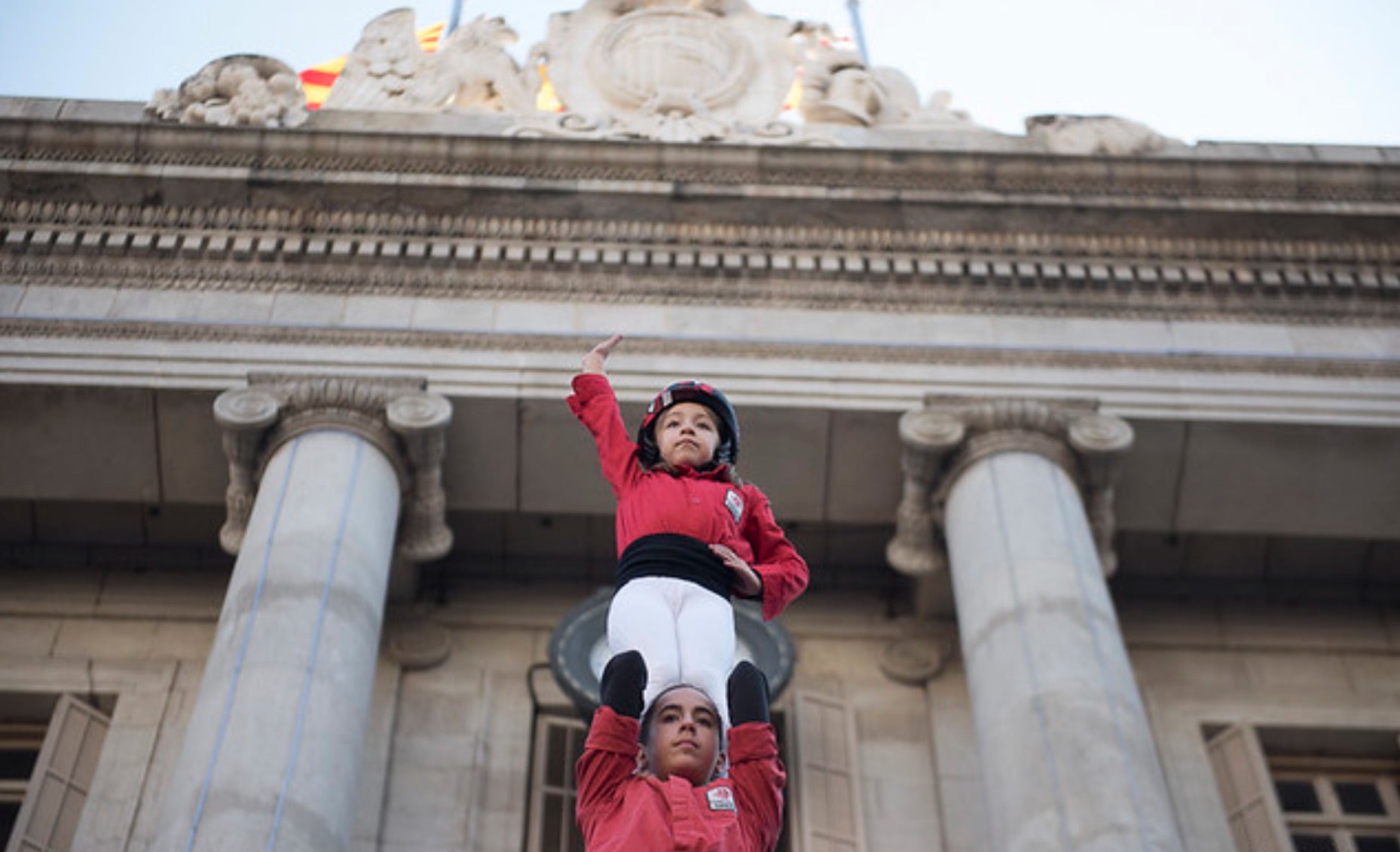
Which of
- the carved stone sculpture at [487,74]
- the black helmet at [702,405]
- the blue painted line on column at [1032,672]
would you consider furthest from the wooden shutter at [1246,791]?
the carved stone sculpture at [487,74]

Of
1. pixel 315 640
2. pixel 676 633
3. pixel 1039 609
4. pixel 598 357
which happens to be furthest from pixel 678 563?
pixel 1039 609

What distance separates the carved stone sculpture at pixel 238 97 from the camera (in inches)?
576

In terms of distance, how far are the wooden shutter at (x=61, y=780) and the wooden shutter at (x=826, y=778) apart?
500 centimetres

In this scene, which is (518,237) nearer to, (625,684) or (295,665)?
(295,665)

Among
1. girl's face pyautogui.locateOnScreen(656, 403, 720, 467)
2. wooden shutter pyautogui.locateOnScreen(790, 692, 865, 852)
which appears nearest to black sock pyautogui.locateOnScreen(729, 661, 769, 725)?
girl's face pyautogui.locateOnScreen(656, 403, 720, 467)

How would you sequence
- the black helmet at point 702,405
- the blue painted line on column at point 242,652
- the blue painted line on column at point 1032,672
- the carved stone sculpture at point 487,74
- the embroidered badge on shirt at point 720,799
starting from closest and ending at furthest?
the embroidered badge on shirt at point 720,799
the black helmet at point 702,405
the blue painted line on column at point 242,652
the blue painted line on column at point 1032,672
the carved stone sculpture at point 487,74

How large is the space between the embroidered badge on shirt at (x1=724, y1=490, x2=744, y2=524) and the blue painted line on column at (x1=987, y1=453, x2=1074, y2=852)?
4105mm

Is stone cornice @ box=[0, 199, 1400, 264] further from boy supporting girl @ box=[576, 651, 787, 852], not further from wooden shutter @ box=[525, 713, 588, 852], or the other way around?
boy supporting girl @ box=[576, 651, 787, 852]

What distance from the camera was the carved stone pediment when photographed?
15.4m

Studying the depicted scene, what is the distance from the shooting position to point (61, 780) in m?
12.1

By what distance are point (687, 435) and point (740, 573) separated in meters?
0.76

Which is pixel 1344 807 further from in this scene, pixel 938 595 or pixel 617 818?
pixel 617 818

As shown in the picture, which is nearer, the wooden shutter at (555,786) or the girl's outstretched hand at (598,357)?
the girl's outstretched hand at (598,357)

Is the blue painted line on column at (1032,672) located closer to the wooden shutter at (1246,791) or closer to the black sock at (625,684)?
the wooden shutter at (1246,791)
